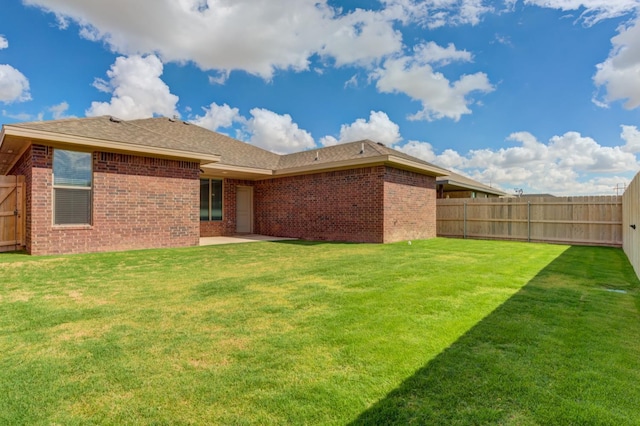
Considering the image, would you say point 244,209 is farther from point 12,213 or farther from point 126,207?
point 12,213

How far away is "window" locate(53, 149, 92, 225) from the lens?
878 centimetres

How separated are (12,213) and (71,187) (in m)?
2.34

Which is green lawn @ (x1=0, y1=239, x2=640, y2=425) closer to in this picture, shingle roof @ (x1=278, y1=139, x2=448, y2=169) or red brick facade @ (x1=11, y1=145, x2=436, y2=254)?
red brick facade @ (x1=11, y1=145, x2=436, y2=254)

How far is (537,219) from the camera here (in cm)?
1353

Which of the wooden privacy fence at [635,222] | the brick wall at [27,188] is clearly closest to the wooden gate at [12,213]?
the brick wall at [27,188]

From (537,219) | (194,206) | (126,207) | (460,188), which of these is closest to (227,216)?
(194,206)

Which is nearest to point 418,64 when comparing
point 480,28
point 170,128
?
point 480,28

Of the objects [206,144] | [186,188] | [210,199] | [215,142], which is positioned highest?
[215,142]

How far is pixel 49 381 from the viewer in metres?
2.30

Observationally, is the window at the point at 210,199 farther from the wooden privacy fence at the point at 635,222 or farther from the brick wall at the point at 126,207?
the wooden privacy fence at the point at 635,222

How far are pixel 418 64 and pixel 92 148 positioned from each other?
42.4 ft

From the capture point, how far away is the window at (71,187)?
8781mm

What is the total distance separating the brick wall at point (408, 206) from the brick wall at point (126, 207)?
7.02 meters

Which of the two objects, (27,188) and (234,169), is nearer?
(27,188)
